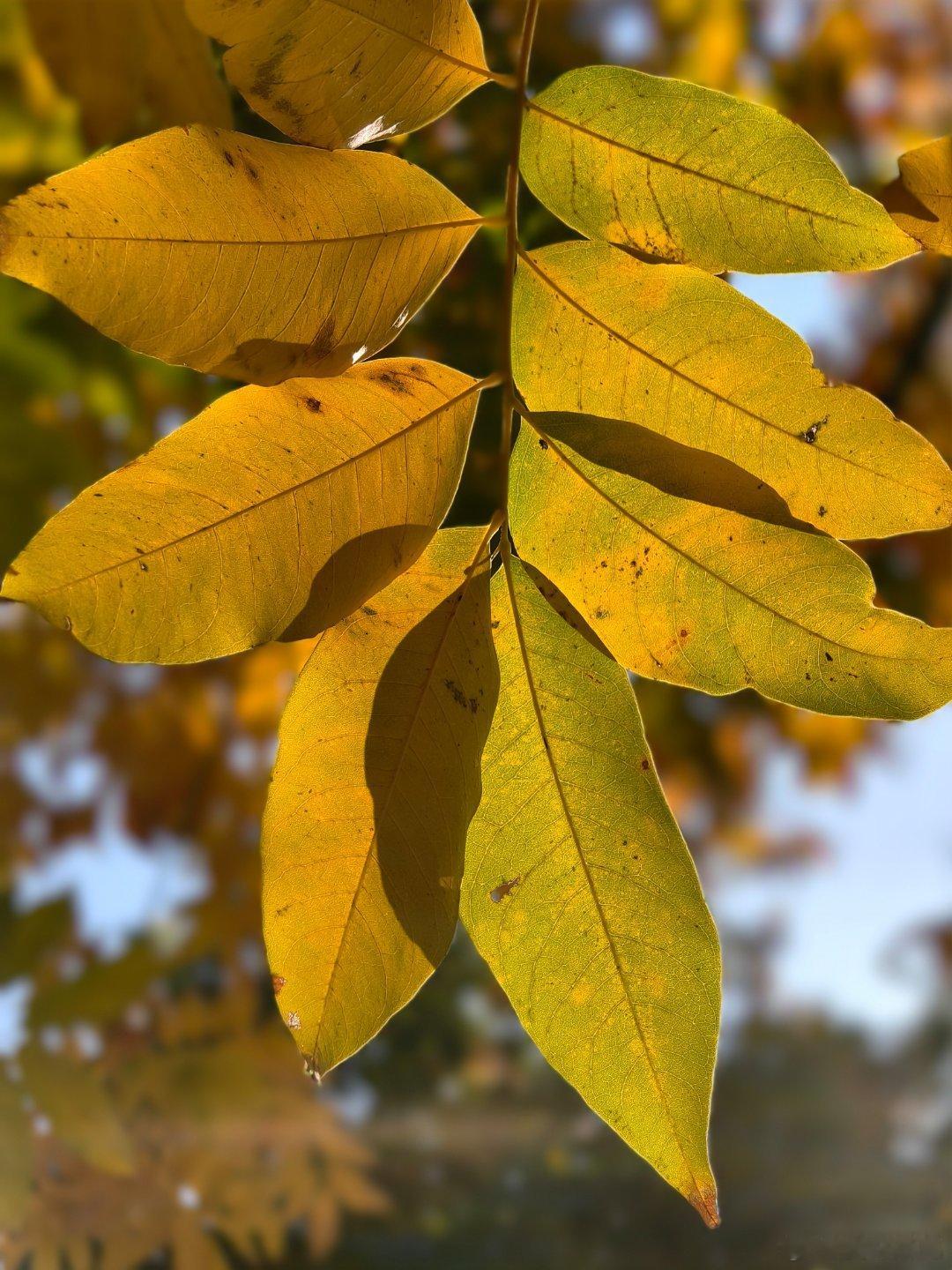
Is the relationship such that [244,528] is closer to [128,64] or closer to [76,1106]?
[128,64]

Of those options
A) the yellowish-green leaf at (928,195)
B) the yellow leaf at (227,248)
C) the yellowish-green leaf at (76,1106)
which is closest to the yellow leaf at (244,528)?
the yellow leaf at (227,248)

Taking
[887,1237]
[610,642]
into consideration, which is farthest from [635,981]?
[887,1237]

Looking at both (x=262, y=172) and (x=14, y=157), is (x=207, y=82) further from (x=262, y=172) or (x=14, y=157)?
(x=14, y=157)

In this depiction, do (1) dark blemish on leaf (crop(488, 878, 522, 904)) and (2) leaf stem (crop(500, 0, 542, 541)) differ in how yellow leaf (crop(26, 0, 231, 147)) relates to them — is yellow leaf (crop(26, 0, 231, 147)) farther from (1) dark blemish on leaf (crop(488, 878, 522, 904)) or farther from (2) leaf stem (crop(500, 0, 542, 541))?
(1) dark blemish on leaf (crop(488, 878, 522, 904))

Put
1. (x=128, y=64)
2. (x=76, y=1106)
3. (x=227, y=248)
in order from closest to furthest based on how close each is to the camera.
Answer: (x=227, y=248) < (x=128, y=64) < (x=76, y=1106)

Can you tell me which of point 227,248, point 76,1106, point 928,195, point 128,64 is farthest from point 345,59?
point 76,1106

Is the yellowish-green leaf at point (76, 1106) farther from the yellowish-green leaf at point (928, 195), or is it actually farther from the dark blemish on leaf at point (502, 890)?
the yellowish-green leaf at point (928, 195)
